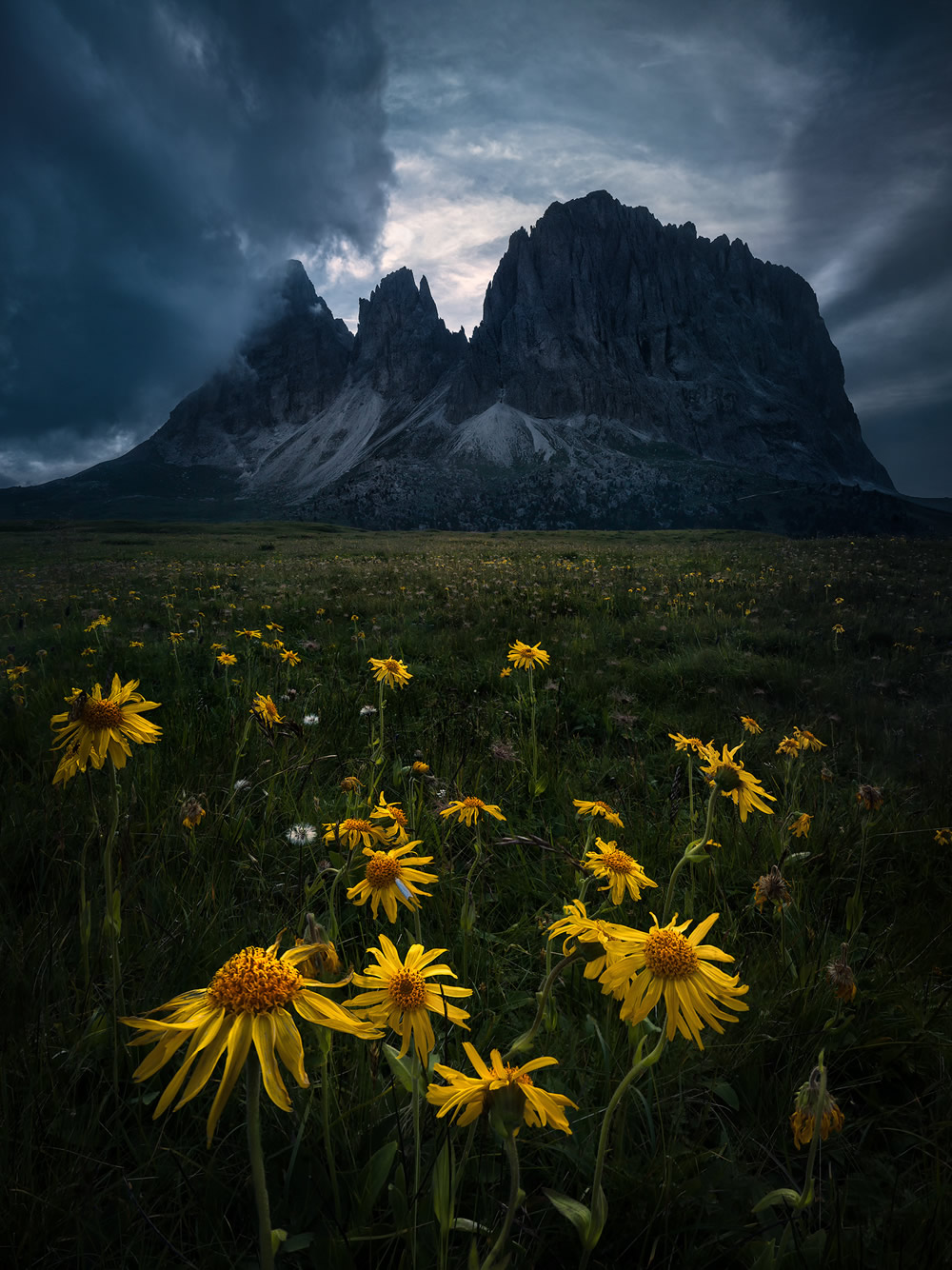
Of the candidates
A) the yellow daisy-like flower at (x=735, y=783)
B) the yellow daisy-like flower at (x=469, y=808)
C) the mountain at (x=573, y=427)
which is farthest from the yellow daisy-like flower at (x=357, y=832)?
the mountain at (x=573, y=427)

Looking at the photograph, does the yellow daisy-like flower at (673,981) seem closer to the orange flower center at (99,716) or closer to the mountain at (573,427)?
the orange flower center at (99,716)

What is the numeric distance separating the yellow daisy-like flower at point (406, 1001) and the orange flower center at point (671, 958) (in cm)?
38

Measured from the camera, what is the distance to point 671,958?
110 centimetres

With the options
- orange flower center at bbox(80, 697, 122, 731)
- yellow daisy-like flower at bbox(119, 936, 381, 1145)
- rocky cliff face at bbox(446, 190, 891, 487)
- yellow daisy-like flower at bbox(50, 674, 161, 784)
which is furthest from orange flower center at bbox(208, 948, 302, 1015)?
rocky cliff face at bbox(446, 190, 891, 487)

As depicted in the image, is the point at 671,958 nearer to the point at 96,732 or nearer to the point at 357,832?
the point at 357,832

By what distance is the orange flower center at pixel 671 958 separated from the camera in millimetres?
1094

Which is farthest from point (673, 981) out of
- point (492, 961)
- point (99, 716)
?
point (99, 716)

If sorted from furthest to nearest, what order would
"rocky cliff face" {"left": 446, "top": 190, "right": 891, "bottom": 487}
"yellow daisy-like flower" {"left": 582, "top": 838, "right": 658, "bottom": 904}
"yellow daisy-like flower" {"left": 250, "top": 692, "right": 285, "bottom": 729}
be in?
"rocky cliff face" {"left": 446, "top": 190, "right": 891, "bottom": 487} → "yellow daisy-like flower" {"left": 250, "top": 692, "right": 285, "bottom": 729} → "yellow daisy-like flower" {"left": 582, "top": 838, "right": 658, "bottom": 904}

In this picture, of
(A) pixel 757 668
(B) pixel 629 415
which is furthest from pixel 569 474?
(A) pixel 757 668

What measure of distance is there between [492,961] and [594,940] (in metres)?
0.96

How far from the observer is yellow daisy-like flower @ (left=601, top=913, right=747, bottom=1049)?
108 cm

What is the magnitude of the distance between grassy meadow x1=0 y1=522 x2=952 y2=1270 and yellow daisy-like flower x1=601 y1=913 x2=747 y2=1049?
0.43 feet

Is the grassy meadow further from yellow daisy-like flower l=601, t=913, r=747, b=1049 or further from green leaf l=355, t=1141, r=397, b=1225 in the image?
yellow daisy-like flower l=601, t=913, r=747, b=1049

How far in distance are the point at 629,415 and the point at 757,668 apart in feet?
584
